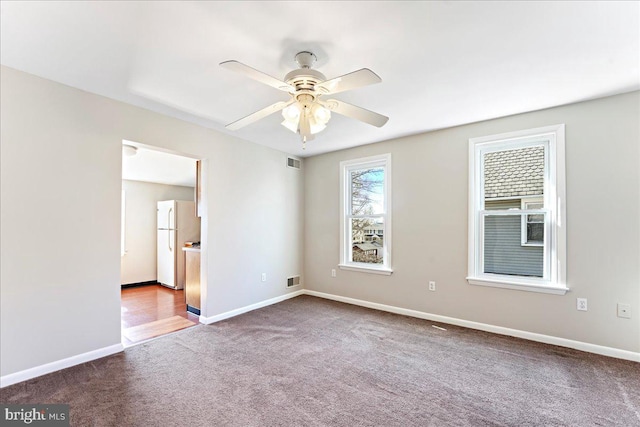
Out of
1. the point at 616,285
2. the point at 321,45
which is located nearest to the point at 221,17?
the point at 321,45

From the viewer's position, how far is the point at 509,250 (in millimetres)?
3352

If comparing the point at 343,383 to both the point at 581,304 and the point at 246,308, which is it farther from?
the point at 581,304

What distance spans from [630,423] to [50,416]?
12.4ft

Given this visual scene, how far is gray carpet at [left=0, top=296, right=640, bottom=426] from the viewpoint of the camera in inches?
74.3

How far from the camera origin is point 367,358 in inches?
106

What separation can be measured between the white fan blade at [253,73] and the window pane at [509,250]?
9.53 feet

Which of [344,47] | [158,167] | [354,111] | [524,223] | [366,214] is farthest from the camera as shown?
[158,167]

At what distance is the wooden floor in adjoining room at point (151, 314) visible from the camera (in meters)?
3.30

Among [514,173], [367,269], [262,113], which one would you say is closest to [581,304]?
[514,173]

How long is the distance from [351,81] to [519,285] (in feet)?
9.65

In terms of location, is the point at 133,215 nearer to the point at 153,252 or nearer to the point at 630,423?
the point at 153,252

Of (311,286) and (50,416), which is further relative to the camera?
(311,286)

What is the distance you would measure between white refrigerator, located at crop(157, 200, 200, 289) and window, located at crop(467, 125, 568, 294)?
16.9 ft

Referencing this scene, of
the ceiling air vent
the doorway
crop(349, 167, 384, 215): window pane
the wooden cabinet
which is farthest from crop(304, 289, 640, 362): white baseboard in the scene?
the doorway
